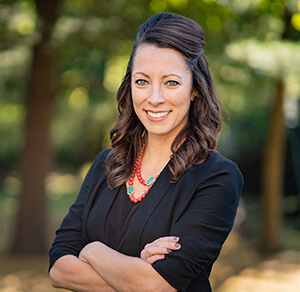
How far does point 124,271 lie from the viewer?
6.82ft

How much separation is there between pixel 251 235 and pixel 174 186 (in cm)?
836

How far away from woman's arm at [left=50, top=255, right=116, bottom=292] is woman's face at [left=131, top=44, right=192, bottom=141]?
714mm

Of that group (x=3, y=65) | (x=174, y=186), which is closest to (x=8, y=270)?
(x=3, y=65)

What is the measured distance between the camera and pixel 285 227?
10422mm

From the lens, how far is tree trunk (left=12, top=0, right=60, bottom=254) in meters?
8.46

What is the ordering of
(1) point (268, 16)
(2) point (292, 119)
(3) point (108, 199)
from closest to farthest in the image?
(3) point (108, 199) < (1) point (268, 16) < (2) point (292, 119)

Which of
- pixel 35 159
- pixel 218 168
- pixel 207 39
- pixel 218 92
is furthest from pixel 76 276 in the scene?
pixel 35 159

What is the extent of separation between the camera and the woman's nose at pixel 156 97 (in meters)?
2.19

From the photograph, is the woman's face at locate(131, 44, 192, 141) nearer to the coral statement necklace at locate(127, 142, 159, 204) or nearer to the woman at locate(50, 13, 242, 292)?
the woman at locate(50, 13, 242, 292)

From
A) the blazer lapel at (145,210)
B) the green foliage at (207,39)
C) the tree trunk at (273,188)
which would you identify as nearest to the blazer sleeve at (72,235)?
the blazer lapel at (145,210)

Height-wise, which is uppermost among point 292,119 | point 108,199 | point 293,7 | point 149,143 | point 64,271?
point 292,119

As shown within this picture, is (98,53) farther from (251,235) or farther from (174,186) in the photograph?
(174,186)

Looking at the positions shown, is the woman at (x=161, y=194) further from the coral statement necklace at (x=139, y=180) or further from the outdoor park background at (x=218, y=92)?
the outdoor park background at (x=218, y=92)

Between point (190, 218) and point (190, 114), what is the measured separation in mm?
553
